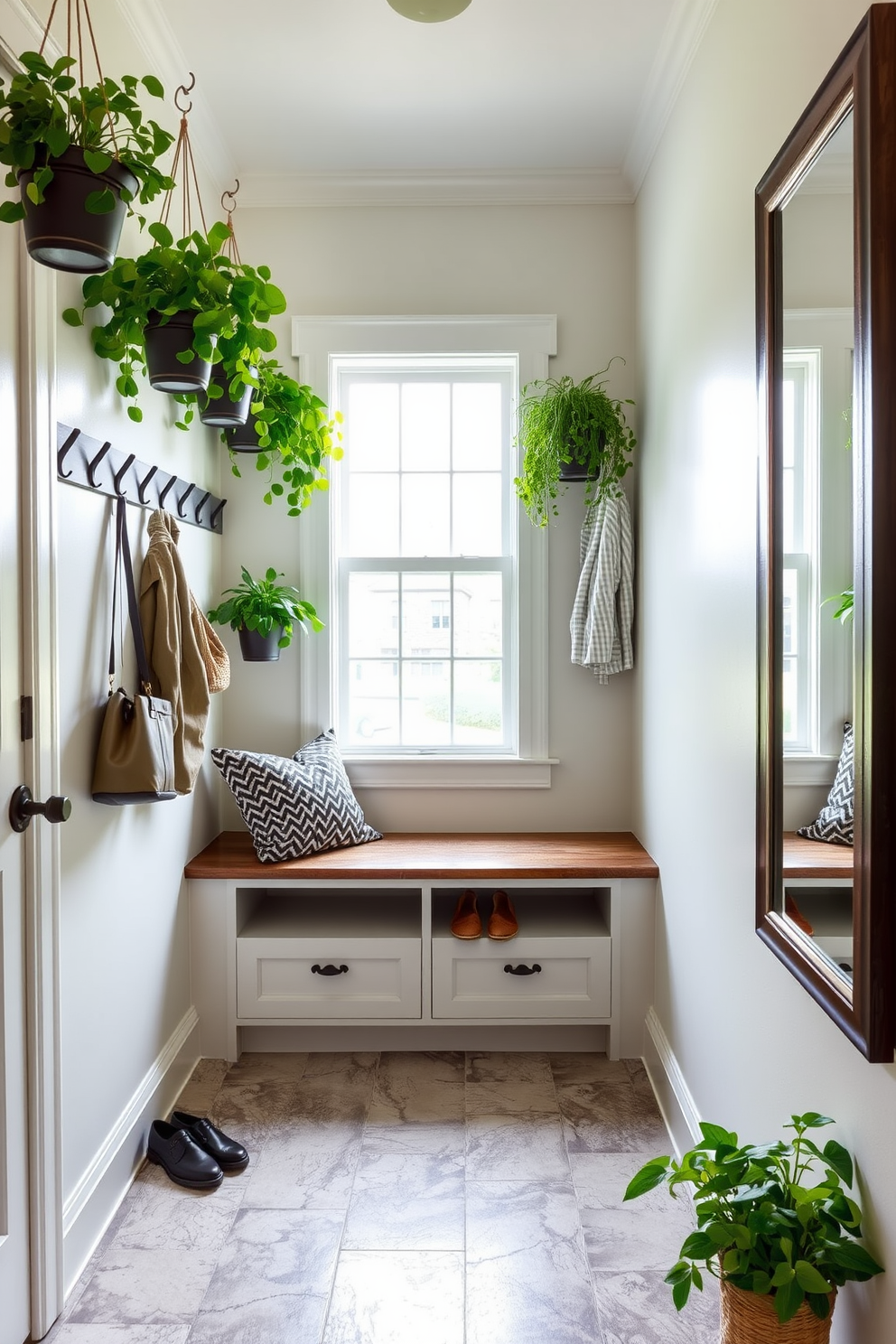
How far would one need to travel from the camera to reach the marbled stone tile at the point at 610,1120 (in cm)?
230

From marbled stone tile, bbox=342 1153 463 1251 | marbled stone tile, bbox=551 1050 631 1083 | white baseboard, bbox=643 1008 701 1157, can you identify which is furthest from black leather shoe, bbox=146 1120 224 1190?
white baseboard, bbox=643 1008 701 1157

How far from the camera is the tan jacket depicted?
7.12ft

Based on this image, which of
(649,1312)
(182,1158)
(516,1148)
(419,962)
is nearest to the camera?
(649,1312)

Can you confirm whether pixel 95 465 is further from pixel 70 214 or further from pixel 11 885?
pixel 11 885

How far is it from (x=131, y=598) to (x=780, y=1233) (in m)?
1.72

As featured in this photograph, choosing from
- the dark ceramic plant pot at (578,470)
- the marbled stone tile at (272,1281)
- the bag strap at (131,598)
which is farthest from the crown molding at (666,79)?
the marbled stone tile at (272,1281)

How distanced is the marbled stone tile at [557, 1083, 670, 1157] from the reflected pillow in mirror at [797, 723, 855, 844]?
1.32 meters

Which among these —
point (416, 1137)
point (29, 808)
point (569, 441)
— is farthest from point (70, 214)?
point (416, 1137)

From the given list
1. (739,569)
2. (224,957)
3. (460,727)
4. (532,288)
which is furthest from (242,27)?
(224,957)

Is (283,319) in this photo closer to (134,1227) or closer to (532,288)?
(532,288)

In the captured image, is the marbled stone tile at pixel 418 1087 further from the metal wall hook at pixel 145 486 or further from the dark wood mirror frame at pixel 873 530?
the metal wall hook at pixel 145 486

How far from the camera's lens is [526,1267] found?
73.0 inches

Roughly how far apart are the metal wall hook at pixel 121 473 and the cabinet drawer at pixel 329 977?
1349 mm

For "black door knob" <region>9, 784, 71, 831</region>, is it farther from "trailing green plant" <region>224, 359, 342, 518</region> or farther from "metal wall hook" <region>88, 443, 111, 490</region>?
"trailing green plant" <region>224, 359, 342, 518</region>
